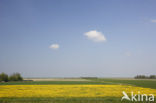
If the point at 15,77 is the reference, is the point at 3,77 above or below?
above

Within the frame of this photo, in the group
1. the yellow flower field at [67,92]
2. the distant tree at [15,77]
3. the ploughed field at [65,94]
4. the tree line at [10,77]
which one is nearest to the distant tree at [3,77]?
the tree line at [10,77]

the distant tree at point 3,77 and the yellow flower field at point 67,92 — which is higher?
the yellow flower field at point 67,92

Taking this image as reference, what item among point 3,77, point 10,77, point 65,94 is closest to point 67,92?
point 65,94

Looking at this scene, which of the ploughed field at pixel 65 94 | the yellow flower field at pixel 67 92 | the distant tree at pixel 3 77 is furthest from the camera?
the distant tree at pixel 3 77

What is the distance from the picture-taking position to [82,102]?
16531 millimetres

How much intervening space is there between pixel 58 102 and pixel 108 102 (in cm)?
602

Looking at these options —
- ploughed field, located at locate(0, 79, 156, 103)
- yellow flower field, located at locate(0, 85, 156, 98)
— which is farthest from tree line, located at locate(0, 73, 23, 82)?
yellow flower field, located at locate(0, 85, 156, 98)

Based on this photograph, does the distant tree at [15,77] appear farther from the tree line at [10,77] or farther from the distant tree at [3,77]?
the distant tree at [3,77]

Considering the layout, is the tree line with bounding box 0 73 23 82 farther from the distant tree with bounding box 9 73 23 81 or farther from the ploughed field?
the ploughed field

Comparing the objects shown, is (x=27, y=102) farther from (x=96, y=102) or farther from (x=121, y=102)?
(x=121, y=102)

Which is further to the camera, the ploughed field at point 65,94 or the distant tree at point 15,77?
the distant tree at point 15,77

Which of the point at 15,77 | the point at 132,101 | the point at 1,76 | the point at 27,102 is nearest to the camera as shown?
the point at 27,102

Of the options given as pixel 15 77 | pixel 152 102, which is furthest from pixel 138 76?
pixel 152 102

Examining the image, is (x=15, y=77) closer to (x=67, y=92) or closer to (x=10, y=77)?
(x=10, y=77)
